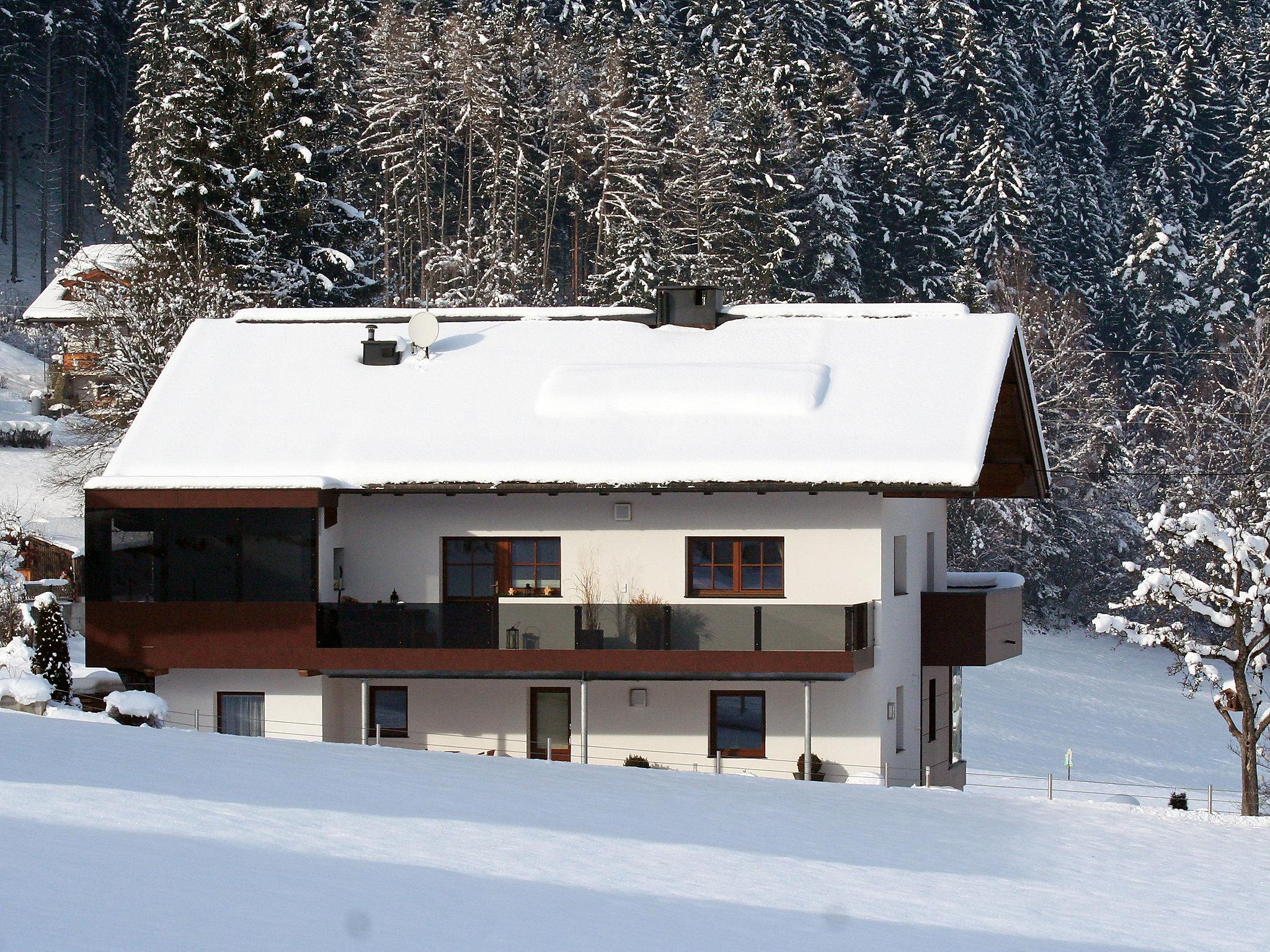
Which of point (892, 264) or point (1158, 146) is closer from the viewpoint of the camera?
point (892, 264)

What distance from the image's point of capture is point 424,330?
99.8 ft

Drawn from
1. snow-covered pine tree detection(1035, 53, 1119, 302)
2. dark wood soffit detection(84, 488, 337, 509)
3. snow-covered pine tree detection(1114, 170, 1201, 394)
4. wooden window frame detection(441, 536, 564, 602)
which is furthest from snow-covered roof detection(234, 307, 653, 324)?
snow-covered pine tree detection(1114, 170, 1201, 394)

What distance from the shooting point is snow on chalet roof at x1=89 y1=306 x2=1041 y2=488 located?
1042 inches

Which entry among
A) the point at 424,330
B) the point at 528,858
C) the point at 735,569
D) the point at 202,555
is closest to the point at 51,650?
the point at 202,555

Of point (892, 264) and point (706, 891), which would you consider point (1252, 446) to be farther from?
point (706, 891)

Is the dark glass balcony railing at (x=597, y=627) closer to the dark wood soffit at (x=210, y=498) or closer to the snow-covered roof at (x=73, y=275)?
the dark wood soffit at (x=210, y=498)

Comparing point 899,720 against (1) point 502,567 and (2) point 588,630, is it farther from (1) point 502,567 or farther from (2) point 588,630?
(1) point 502,567

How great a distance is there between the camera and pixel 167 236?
1816 inches

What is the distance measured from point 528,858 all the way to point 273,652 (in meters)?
12.2

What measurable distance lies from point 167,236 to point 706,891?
35.4 m

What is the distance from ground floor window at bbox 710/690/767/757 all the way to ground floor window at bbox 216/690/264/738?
24.1ft

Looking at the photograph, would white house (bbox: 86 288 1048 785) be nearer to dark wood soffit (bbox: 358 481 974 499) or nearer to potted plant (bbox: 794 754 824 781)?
dark wood soffit (bbox: 358 481 974 499)

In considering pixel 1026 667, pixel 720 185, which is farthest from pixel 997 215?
pixel 1026 667

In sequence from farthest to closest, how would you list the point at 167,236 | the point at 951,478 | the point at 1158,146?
the point at 1158,146 → the point at 167,236 → the point at 951,478
